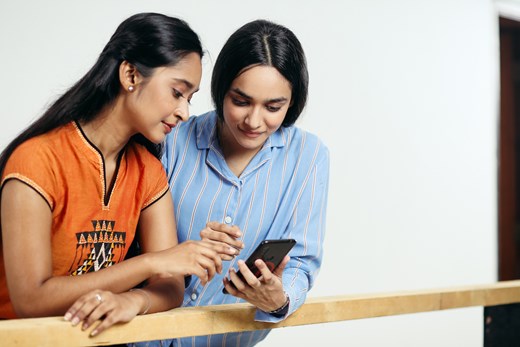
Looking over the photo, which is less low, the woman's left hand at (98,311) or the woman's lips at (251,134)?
the woman's lips at (251,134)

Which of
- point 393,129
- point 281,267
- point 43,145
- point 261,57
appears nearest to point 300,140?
point 261,57

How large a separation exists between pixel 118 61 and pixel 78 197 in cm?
26

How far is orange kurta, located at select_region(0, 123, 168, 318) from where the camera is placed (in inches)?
47.9

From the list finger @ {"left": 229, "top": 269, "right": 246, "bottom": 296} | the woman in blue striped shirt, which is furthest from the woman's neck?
finger @ {"left": 229, "top": 269, "right": 246, "bottom": 296}

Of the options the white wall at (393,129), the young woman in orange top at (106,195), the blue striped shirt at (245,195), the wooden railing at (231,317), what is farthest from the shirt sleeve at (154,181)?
the white wall at (393,129)

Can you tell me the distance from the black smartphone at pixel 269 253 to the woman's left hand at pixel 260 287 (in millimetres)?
12

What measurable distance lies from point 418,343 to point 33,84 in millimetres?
2393

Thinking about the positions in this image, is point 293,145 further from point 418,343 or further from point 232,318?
point 418,343

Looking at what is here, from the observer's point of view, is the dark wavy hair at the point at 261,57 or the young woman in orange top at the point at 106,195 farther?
the dark wavy hair at the point at 261,57

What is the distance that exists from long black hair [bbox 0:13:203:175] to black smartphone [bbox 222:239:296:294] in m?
0.37

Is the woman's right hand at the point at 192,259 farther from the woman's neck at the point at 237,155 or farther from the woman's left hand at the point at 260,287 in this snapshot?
the woman's neck at the point at 237,155

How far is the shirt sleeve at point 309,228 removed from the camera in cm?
147

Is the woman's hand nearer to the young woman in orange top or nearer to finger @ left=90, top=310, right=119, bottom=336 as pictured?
the young woman in orange top

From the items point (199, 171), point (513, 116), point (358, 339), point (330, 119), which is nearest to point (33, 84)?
point (199, 171)
